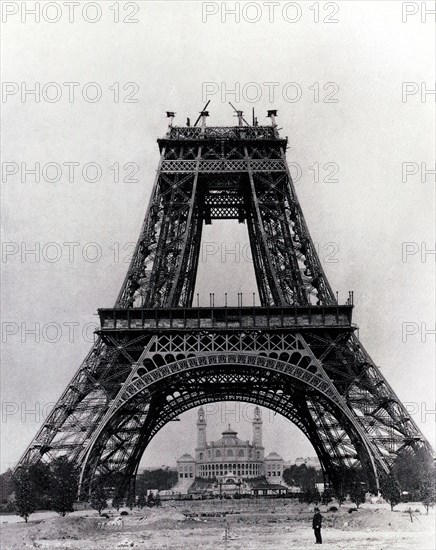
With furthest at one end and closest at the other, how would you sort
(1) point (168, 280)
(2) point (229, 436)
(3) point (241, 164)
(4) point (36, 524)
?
(2) point (229, 436), (3) point (241, 164), (1) point (168, 280), (4) point (36, 524)

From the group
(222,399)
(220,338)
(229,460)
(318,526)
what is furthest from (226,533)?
(229,460)

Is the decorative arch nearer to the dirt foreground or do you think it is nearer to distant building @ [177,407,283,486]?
the dirt foreground

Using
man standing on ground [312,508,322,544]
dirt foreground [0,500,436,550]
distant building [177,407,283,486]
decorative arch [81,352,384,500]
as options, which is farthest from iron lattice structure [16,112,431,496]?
distant building [177,407,283,486]

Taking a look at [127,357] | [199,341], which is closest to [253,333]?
[199,341]

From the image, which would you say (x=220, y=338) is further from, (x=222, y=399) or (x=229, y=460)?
(x=229, y=460)

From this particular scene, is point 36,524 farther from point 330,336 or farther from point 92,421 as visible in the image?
point 330,336
